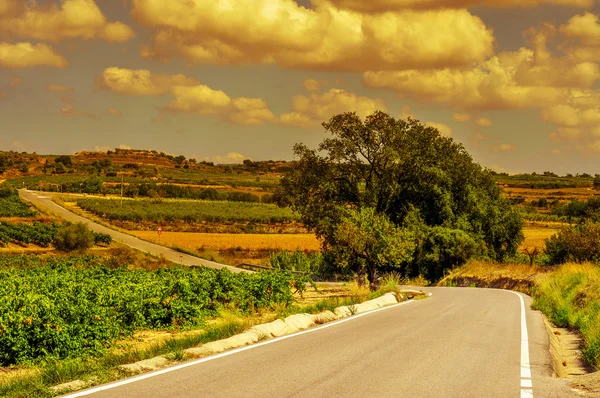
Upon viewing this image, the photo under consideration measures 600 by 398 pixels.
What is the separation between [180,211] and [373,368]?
357 ft

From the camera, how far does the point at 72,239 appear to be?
57562 mm

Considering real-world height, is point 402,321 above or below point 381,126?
below

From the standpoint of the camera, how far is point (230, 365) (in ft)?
30.7

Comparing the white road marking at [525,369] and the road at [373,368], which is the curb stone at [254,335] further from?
the white road marking at [525,369]

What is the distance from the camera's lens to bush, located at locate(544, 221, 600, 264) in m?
37.6

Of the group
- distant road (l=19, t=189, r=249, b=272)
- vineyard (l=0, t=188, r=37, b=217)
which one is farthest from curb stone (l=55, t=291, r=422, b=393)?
vineyard (l=0, t=188, r=37, b=217)

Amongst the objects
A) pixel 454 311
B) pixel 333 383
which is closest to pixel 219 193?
pixel 454 311

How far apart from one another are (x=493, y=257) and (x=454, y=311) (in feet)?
120

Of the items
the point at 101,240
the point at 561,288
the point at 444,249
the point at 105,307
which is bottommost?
the point at 101,240

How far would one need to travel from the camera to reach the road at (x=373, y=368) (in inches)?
306

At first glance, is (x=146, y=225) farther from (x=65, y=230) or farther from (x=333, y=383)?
(x=333, y=383)

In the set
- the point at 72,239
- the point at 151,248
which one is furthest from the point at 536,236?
the point at 72,239

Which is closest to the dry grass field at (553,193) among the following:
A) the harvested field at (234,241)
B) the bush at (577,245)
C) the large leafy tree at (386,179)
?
the harvested field at (234,241)

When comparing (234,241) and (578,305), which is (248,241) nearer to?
(234,241)
